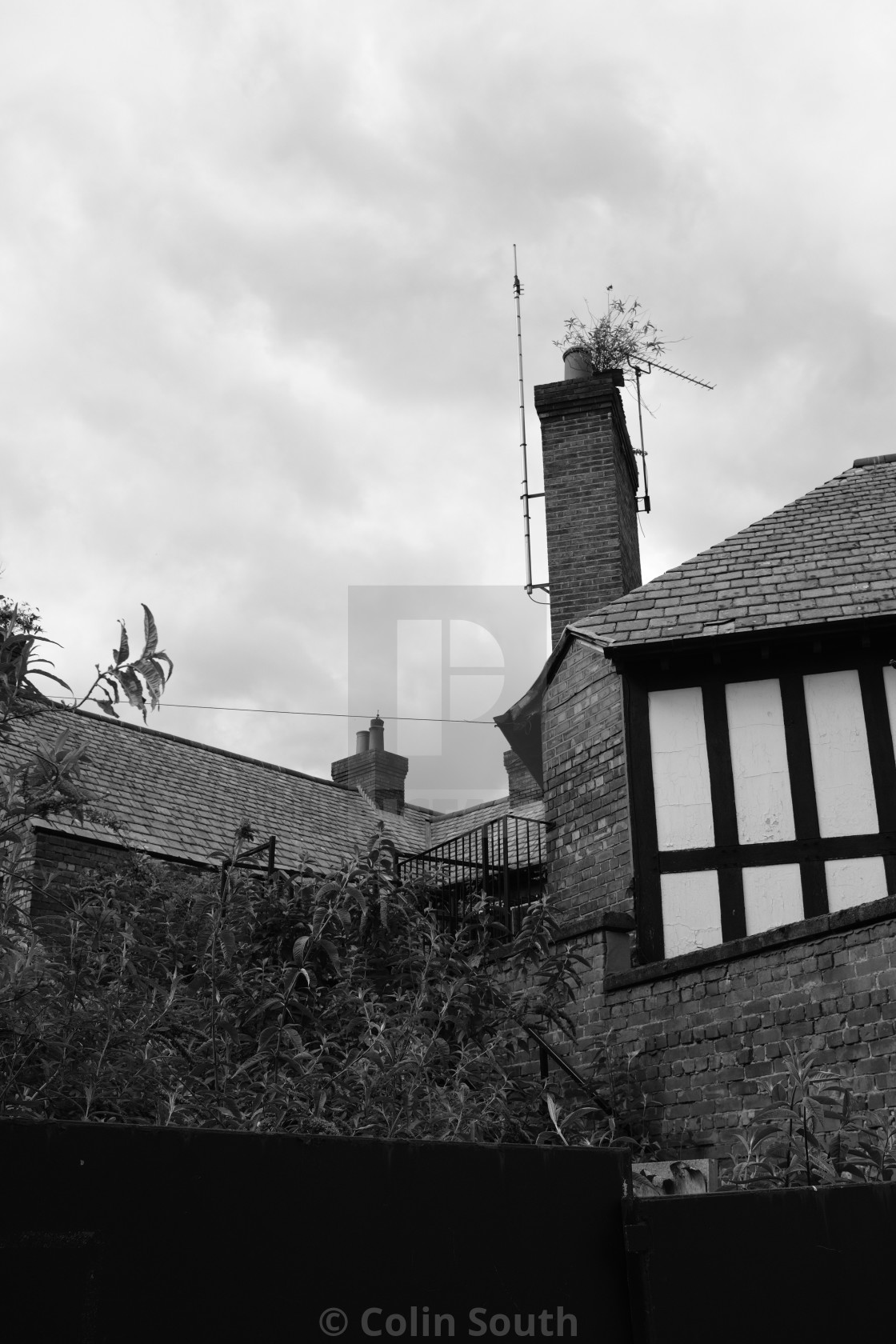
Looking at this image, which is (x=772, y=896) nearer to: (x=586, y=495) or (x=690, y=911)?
(x=690, y=911)

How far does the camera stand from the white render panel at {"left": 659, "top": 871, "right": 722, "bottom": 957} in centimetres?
913

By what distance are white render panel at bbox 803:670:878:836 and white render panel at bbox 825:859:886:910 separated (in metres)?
0.24

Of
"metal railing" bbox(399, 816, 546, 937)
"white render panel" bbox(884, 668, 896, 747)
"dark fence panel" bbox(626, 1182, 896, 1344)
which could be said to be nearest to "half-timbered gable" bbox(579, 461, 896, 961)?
"white render panel" bbox(884, 668, 896, 747)

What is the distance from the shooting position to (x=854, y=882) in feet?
29.7

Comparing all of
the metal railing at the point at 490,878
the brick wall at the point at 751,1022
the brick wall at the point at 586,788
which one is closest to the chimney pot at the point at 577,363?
the brick wall at the point at 586,788

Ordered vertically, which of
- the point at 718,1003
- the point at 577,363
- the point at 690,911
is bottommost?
the point at 718,1003

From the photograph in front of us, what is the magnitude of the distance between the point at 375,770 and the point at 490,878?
11.5 meters

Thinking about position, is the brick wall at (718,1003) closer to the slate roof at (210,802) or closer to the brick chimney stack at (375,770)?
the slate roof at (210,802)

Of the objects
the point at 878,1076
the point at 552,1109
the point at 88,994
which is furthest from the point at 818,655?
the point at 88,994

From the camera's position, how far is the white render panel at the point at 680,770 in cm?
952

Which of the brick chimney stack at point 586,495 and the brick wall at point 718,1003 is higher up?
the brick chimney stack at point 586,495

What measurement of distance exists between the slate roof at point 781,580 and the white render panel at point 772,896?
1.92 meters

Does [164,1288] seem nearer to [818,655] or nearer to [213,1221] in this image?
[213,1221]

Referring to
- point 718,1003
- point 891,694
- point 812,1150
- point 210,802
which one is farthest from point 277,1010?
point 210,802
